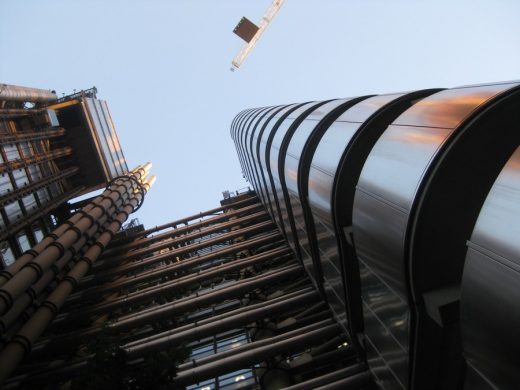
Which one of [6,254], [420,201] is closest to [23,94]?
[6,254]

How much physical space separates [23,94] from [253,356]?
35.6 metres

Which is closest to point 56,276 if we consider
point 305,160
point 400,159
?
point 305,160

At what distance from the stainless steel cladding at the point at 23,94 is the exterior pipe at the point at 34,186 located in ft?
25.2

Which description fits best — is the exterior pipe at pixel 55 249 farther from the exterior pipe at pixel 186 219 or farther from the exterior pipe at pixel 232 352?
the exterior pipe at pixel 232 352

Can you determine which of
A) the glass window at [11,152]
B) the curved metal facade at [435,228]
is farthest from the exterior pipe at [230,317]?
the glass window at [11,152]

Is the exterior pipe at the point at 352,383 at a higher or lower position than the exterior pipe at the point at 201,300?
lower

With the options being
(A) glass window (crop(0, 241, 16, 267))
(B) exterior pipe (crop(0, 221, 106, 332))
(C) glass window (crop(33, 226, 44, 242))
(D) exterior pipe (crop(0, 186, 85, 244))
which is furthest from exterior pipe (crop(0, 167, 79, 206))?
(B) exterior pipe (crop(0, 221, 106, 332))

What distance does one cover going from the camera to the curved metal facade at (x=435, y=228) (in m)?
5.18

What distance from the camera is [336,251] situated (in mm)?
12102

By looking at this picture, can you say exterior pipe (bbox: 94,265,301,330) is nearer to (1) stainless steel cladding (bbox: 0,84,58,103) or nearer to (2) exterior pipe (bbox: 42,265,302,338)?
(2) exterior pipe (bbox: 42,265,302,338)

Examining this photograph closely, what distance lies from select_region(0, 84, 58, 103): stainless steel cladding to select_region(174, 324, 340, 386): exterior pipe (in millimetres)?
30159

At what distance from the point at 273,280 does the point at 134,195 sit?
109ft

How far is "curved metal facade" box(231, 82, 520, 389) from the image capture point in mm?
5176

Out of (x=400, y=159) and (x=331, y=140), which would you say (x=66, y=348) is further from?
(x=400, y=159)
